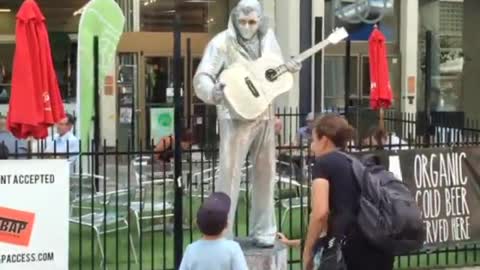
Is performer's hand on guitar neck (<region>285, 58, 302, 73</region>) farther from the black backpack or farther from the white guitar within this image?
the black backpack

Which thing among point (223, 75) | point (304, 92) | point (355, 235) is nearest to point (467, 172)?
point (223, 75)

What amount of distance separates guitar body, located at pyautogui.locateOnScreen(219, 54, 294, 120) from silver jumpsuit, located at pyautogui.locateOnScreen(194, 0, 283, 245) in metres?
0.11

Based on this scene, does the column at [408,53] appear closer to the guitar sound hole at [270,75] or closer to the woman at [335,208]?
the guitar sound hole at [270,75]

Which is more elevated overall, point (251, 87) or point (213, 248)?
point (251, 87)

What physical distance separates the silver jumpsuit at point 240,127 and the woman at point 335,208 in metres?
1.63

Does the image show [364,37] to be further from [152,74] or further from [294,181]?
[294,181]

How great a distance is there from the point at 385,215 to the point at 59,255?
325cm

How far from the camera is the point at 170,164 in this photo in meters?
10.9

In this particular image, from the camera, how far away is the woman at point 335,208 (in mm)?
4254

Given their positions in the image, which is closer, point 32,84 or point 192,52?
point 32,84

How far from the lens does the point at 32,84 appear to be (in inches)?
314

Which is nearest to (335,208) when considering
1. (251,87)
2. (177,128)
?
(251,87)

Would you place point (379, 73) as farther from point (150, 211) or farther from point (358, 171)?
point (358, 171)

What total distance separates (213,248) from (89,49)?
7855 millimetres
